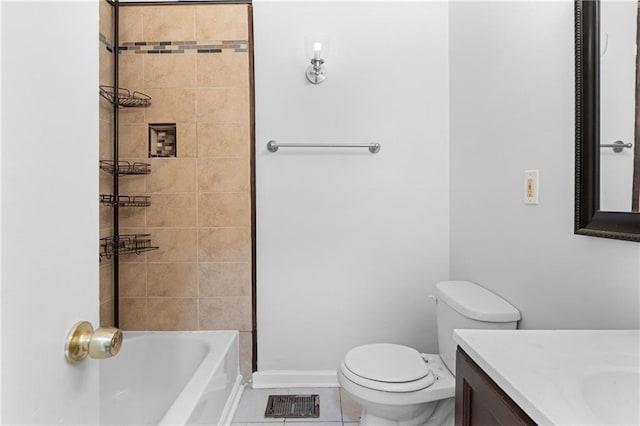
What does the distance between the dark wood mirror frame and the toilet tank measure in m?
0.44

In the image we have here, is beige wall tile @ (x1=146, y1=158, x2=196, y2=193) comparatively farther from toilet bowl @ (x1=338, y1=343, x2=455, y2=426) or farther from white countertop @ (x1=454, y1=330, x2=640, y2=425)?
white countertop @ (x1=454, y1=330, x2=640, y2=425)

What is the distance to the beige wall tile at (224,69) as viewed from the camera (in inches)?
83.9

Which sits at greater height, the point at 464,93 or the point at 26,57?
the point at 464,93

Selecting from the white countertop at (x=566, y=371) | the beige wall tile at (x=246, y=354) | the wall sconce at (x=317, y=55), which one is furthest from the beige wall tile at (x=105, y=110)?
the white countertop at (x=566, y=371)

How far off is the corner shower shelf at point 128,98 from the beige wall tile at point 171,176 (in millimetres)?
303

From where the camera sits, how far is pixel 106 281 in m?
2.09

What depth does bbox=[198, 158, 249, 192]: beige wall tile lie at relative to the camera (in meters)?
2.14

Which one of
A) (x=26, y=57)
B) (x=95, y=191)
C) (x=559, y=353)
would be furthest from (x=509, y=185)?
(x=26, y=57)

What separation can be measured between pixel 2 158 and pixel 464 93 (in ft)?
6.49

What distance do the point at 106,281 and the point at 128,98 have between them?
97 cm

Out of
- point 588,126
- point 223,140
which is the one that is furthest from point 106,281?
point 588,126

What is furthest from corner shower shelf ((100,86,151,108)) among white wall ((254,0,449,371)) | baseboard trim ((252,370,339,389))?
baseboard trim ((252,370,339,389))

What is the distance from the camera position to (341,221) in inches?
85.8

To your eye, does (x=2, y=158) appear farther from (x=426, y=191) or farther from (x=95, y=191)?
(x=426, y=191)
